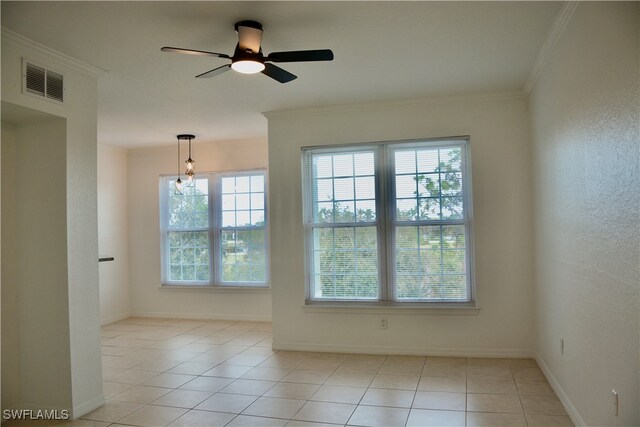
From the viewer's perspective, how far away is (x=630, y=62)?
2051 mm

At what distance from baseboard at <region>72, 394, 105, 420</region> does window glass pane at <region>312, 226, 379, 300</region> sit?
92.0 inches

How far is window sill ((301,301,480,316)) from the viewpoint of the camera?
189 inches

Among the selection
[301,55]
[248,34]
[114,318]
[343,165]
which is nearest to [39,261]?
[248,34]

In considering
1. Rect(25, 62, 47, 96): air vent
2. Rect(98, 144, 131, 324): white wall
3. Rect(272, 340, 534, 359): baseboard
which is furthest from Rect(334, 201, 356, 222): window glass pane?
Rect(98, 144, 131, 324): white wall

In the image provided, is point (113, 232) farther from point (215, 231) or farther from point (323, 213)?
point (323, 213)

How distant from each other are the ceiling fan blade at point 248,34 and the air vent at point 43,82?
1.47m

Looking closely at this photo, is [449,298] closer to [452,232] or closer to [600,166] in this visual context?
[452,232]

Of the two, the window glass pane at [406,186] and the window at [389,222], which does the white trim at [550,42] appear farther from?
the window glass pane at [406,186]

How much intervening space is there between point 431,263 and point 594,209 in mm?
2402

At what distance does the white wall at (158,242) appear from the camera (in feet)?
22.8

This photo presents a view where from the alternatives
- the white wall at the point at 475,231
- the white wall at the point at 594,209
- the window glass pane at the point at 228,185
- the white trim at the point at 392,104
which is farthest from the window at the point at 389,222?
the window glass pane at the point at 228,185

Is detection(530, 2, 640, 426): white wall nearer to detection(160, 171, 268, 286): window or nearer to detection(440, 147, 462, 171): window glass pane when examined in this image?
detection(440, 147, 462, 171): window glass pane

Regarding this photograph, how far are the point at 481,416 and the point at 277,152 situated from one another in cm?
333

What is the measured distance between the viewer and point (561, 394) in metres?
3.50
